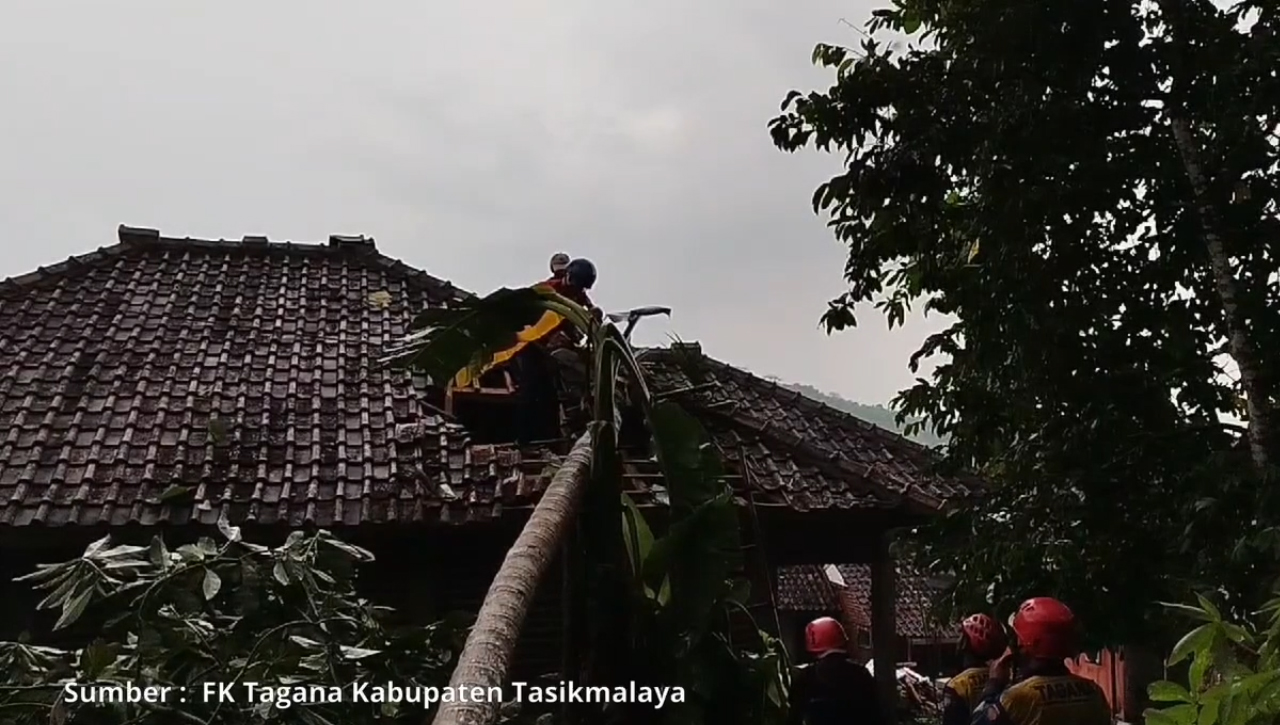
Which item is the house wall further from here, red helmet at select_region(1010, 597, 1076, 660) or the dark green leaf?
the dark green leaf

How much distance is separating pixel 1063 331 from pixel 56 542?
5.69 m

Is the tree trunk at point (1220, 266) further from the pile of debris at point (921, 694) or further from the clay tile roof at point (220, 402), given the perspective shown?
the pile of debris at point (921, 694)

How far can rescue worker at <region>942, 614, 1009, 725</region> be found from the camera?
4273 mm

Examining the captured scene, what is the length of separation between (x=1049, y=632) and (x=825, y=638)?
4.34 feet

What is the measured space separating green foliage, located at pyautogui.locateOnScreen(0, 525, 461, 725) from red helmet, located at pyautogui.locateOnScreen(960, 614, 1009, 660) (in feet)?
7.78

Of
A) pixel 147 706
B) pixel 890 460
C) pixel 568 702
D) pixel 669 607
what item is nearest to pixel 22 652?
pixel 147 706

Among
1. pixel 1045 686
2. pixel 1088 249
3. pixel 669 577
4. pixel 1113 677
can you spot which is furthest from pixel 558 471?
pixel 1113 677

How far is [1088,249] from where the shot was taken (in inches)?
208

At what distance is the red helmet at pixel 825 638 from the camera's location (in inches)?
186

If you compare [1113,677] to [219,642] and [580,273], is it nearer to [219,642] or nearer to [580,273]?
[580,273]

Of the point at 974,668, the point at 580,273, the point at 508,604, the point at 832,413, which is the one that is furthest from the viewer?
the point at 832,413

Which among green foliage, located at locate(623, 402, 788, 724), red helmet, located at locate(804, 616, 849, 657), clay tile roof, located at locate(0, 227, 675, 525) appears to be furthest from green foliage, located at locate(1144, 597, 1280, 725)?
clay tile roof, located at locate(0, 227, 675, 525)

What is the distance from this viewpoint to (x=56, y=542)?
603 cm

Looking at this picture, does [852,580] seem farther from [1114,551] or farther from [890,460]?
[1114,551]
